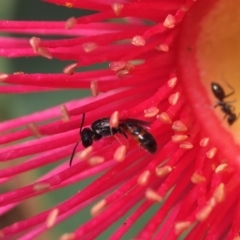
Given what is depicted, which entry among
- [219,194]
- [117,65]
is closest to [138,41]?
[117,65]

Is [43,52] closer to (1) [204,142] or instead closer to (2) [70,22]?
(2) [70,22]

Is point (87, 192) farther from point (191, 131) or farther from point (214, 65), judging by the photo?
point (214, 65)

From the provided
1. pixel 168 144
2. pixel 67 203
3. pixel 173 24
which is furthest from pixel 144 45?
pixel 67 203

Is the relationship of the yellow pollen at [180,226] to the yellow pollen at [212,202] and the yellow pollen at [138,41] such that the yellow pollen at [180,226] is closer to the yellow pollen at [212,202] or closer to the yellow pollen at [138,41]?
the yellow pollen at [212,202]

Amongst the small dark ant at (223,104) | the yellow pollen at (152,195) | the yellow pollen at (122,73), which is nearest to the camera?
the yellow pollen at (152,195)

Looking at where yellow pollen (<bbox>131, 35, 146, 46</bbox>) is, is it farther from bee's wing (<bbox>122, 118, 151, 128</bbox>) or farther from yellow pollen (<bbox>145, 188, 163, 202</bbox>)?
yellow pollen (<bbox>145, 188, 163, 202</bbox>)

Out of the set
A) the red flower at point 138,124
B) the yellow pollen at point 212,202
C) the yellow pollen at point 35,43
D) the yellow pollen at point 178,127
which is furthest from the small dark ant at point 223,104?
the yellow pollen at point 35,43
